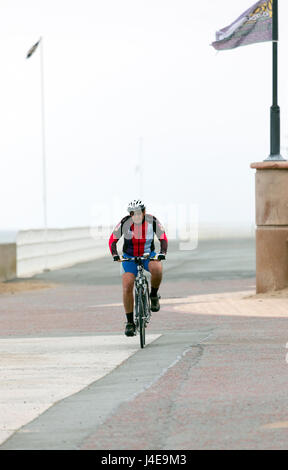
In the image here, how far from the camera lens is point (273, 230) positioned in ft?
69.3

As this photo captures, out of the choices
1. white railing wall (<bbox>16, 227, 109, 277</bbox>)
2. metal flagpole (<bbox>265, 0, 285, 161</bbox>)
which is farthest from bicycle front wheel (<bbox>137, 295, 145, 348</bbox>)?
white railing wall (<bbox>16, 227, 109, 277</bbox>)

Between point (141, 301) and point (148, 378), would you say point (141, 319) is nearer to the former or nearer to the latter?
point (141, 301)

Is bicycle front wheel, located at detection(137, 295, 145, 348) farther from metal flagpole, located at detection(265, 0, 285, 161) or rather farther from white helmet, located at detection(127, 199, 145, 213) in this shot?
metal flagpole, located at detection(265, 0, 285, 161)

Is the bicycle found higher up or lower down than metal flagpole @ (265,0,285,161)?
lower down

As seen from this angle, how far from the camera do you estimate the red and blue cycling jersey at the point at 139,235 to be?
1399 centimetres

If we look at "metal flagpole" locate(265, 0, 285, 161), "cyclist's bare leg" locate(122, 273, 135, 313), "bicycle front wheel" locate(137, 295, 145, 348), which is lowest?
"bicycle front wheel" locate(137, 295, 145, 348)

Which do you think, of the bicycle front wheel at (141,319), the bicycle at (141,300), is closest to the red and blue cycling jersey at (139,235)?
the bicycle at (141,300)

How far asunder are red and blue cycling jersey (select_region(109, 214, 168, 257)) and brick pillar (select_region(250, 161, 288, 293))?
23.3 ft

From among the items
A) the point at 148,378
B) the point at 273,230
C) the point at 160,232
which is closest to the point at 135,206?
the point at 160,232

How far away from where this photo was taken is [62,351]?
1388cm

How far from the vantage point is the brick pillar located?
21.0m
